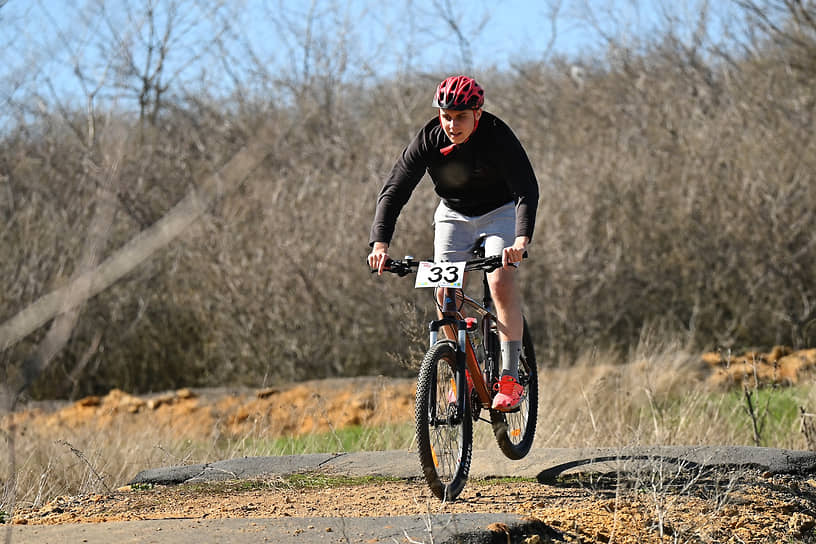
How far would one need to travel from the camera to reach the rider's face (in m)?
4.77

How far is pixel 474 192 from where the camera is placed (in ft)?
16.6

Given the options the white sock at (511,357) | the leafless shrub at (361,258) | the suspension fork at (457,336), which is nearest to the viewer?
the suspension fork at (457,336)

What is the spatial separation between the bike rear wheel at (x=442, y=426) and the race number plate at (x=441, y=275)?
0.26 m

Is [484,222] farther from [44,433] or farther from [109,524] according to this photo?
[44,433]

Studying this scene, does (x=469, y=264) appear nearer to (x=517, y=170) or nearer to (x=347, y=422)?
(x=517, y=170)

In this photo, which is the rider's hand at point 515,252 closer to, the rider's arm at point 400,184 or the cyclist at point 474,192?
the cyclist at point 474,192

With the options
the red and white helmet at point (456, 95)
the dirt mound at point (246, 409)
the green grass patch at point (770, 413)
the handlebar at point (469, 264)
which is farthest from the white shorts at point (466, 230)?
the dirt mound at point (246, 409)

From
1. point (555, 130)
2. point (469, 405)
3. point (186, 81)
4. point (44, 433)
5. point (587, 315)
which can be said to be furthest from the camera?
point (555, 130)

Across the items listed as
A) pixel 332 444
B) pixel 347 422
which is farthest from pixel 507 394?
pixel 347 422

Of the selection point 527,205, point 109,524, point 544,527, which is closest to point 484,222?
point 527,205

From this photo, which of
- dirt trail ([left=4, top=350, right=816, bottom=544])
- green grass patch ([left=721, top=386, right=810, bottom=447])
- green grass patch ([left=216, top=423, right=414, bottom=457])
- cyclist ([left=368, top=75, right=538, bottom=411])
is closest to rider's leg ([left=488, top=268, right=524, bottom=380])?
cyclist ([left=368, top=75, right=538, bottom=411])

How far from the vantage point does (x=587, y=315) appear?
1269cm

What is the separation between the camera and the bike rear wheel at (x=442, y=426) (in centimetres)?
436

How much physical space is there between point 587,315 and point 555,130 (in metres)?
8.45
